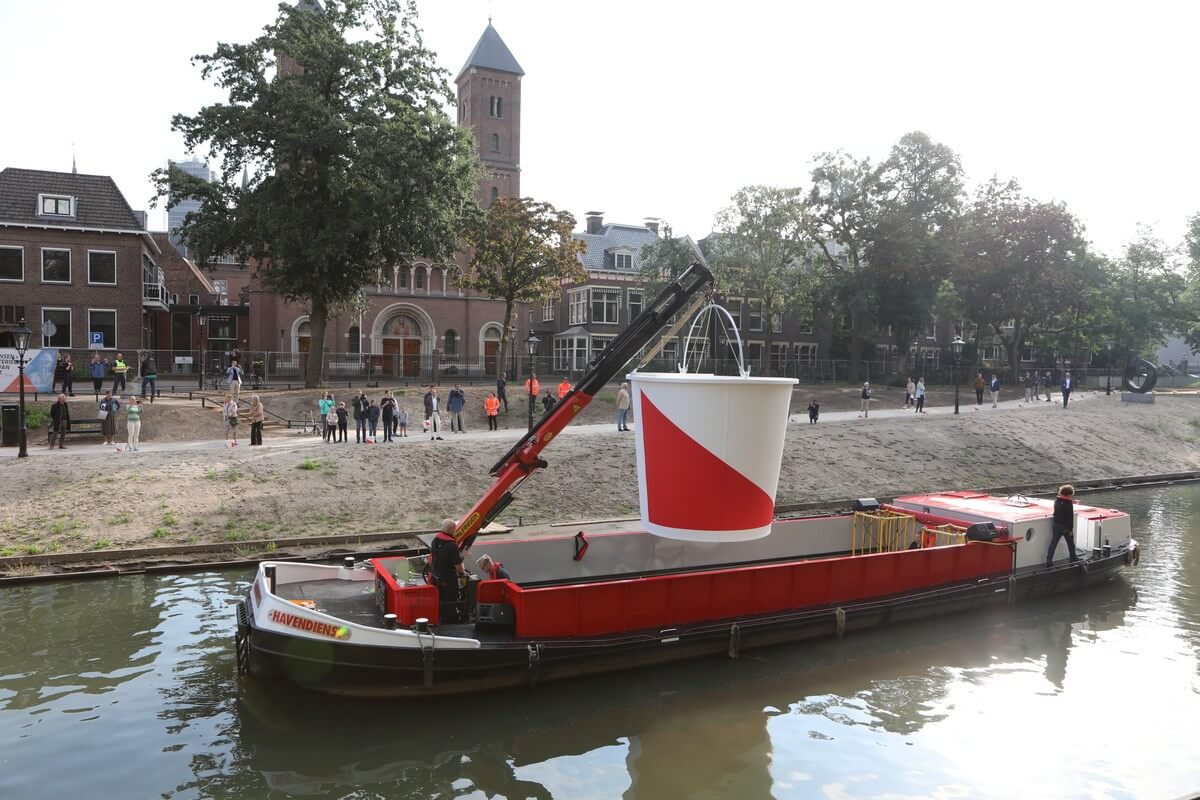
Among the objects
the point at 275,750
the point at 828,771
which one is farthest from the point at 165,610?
the point at 828,771

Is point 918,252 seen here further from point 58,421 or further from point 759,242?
point 58,421

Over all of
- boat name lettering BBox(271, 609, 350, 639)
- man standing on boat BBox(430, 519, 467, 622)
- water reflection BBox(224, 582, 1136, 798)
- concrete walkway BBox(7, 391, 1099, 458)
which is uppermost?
concrete walkway BBox(7, 391, 1099, 458)

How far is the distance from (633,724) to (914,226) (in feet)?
174

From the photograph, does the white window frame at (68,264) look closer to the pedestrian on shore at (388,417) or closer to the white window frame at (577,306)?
the pedestrian on shore at (388,417)

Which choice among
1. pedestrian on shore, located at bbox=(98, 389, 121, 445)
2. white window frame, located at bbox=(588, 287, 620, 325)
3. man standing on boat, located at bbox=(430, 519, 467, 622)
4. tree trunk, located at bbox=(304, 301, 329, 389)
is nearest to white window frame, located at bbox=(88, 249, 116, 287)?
tree trunk, located at bbox=(304, 301, 329, 389)

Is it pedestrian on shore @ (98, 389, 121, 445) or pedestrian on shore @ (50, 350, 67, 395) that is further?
pedestrian on shore @ (50, 350, 67, 395)

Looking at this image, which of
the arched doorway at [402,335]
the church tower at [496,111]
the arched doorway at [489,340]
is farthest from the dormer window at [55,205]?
the church tower at [496,111]

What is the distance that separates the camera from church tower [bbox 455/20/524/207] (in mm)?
67562

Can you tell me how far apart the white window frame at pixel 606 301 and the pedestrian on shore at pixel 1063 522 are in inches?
1972

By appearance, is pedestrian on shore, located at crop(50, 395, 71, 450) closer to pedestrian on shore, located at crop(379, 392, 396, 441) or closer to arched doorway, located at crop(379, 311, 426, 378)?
pedestrian on shore, located at crop(379, 392, 396, 441)

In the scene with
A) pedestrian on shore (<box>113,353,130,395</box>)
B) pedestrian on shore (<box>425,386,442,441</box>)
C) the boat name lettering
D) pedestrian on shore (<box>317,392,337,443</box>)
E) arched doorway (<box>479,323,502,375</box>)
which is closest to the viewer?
the boat name lettering

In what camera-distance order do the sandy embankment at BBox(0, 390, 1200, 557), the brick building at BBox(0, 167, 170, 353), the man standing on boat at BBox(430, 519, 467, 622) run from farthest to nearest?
the brick building at BBox(0, 167, 170, 353) < the sandy embankment at BBox(0, 390, 1200, 557) < the man standing on boat at BBox(430, 519, 467, 622)

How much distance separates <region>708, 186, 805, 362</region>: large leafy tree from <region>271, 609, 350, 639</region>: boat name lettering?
4235 centimetres

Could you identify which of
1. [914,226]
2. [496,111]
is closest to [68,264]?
[496,111]
